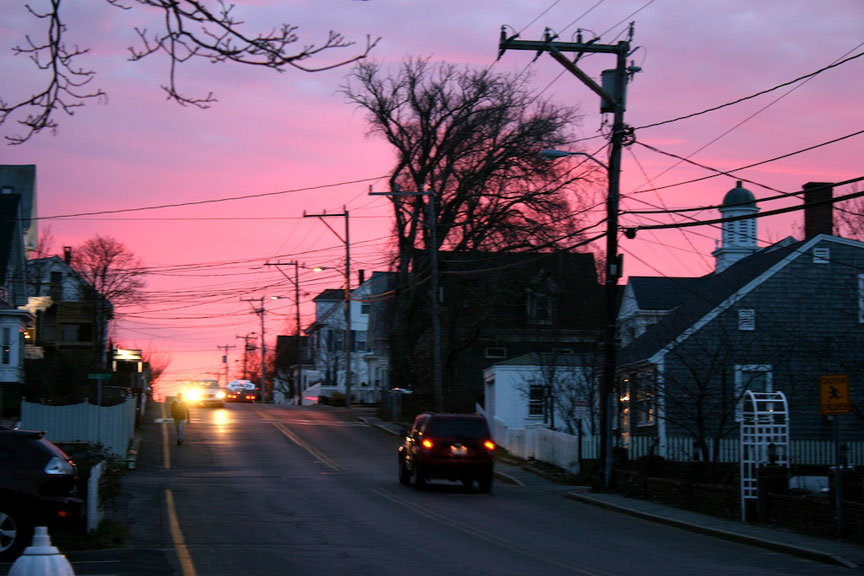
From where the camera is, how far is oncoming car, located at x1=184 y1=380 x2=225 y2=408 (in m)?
67.1

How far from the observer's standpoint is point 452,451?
2697 centimetres

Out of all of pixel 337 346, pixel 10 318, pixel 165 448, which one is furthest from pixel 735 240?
pixel 337 346

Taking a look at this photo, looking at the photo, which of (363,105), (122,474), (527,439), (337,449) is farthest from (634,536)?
(363,105)

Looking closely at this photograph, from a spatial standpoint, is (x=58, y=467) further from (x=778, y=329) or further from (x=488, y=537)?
(x=778, y=329)

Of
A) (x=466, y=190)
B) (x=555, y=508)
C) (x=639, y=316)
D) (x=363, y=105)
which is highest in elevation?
(x=363, y=105)

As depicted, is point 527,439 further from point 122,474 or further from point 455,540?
point 455,540

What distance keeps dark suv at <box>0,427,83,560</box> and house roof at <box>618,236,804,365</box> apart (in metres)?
24.4

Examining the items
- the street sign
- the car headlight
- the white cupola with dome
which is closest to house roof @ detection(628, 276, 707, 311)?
the white cupola with dome

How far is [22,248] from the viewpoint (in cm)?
5566

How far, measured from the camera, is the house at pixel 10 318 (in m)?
48.5

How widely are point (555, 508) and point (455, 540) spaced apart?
293 inches

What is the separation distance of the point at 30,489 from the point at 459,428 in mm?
15066

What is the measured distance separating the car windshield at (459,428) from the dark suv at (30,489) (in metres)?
13.9

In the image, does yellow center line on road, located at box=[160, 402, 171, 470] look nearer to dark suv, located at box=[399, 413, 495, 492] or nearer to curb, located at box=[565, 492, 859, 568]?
dark suv, located at box=[399, 413, 495, 492]
